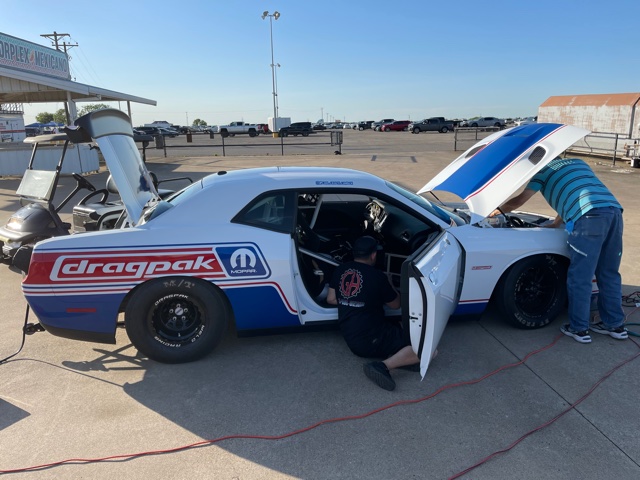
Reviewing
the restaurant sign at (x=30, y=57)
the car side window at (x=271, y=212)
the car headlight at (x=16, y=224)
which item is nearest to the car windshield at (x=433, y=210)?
the car side window at (x=271, y=212)

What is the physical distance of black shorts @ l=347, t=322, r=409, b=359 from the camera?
142 inches

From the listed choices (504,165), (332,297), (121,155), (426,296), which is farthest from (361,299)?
(121,155)

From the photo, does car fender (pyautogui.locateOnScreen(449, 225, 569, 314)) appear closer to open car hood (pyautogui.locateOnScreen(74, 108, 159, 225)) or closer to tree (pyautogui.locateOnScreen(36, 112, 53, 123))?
open car hood (pyautogui.locateOnScreen(74, 108, 159, 225))

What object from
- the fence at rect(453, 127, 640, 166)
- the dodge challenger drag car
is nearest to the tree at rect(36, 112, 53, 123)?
the fence at rect(453, 127, 640, 166)

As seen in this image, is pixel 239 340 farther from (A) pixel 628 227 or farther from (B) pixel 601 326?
(A) pixel 628 227

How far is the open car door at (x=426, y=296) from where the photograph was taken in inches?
119

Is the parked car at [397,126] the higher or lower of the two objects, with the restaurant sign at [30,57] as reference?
lower

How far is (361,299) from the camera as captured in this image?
360cm

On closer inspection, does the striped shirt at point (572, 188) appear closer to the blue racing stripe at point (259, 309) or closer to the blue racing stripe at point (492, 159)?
the blue racing stripe at point (492, 159)

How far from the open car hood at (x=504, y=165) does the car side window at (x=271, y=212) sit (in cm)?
148

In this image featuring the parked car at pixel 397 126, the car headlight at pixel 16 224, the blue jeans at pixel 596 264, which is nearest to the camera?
the blue jeans at pixel 596 264

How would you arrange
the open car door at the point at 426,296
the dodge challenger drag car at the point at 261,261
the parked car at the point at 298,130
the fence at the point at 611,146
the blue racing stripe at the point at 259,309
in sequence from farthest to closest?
the parked car at the point at 298,130 < the fence at the point at 611,146 < the blue racing stripe at the point at 259,309 < the dodge challenger drag car at the point at 261,261 < the open car door at the point at 426,296

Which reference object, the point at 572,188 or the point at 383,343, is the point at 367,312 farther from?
the point at 572,188

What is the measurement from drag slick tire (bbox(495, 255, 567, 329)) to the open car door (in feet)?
3.12
